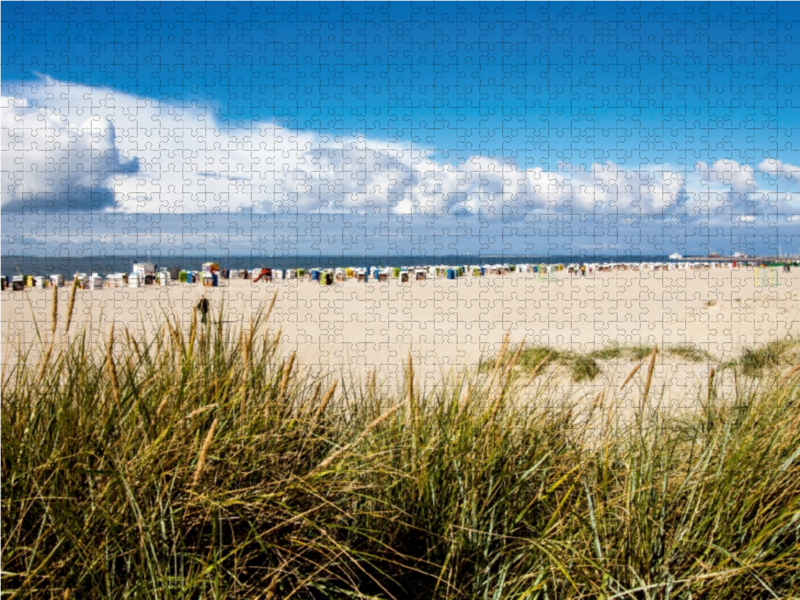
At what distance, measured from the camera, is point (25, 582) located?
174 centimetres

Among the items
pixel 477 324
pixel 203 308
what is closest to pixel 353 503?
pixel 203 308

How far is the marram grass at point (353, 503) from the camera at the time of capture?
1.90 metres

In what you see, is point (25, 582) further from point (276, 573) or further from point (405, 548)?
point (405, 548)

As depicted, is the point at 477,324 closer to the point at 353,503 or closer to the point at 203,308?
the point at 203,308

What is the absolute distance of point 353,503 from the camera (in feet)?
7.79

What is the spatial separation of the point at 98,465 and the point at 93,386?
0.39 metres

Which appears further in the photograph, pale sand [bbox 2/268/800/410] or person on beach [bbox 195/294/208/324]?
pale sand [bbox 2/268/800/410]

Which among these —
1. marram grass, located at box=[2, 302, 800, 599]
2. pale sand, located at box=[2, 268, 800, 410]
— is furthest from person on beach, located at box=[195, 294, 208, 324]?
pale sand, located at box=[2, 268, 800, 410]

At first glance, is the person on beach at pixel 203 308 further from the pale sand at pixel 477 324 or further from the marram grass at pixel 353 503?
the pale sand at pixel 477 324

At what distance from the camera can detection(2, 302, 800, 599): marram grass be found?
1.90 meters

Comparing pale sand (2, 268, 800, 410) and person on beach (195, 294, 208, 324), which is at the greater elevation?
person on beach (195, 294, 208, 324)

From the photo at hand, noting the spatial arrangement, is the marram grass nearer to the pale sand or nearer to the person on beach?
the person on beach

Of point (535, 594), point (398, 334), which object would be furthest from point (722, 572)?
point (398, 334)

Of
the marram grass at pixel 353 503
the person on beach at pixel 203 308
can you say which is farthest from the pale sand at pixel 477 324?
the marram grass at pixel 353 503
